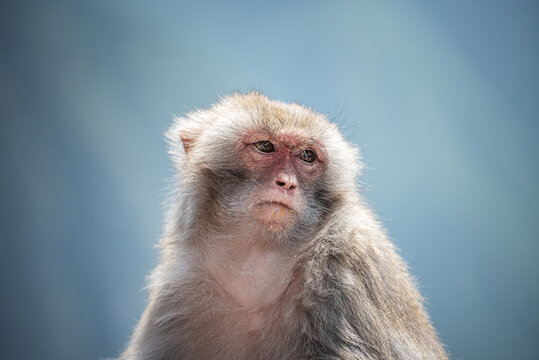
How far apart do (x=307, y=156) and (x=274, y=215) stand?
47cm

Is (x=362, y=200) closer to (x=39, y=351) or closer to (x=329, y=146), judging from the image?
(x=329, y=146)

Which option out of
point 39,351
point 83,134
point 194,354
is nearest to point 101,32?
point 83,134

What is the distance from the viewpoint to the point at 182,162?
3.02 metres

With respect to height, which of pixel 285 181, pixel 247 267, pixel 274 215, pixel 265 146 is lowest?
pixel 247 267

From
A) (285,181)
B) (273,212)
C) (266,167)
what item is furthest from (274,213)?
(266,167)

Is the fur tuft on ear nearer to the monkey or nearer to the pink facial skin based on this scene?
the monkey

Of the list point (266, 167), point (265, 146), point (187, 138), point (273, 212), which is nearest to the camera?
point (273, 212)

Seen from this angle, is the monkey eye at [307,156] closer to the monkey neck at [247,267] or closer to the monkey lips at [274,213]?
the monkey lips at [274,213]

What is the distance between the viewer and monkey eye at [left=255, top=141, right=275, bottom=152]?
2725mm

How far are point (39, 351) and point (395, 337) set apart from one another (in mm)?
3009

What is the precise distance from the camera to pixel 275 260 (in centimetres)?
256

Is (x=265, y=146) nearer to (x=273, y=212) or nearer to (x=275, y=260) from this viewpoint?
(x=273, y=212)

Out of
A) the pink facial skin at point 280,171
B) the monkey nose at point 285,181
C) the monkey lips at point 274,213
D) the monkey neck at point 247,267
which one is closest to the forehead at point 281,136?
the pink facial skin at point 280,171

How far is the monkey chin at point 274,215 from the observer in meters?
2.49
